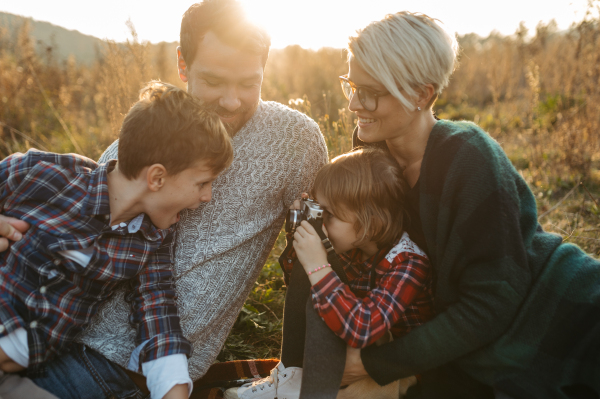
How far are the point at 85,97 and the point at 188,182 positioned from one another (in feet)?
28.2

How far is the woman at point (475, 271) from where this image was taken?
5.02 feet

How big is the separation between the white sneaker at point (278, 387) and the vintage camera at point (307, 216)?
71 cm

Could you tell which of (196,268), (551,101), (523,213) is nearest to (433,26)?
(523,213)

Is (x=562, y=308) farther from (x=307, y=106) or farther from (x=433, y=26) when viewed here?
(x=307, y=106)

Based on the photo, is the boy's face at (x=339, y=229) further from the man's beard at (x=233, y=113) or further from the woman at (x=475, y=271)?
the man's beard at (x=233, y=113)

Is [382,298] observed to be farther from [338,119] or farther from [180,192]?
[338,119]

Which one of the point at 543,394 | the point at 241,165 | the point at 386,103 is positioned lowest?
the point at 543,394

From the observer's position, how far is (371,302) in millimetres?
1691

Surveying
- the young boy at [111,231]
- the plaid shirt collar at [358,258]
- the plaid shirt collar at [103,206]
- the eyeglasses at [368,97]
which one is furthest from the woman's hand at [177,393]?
the eyeglasses at [368,97]

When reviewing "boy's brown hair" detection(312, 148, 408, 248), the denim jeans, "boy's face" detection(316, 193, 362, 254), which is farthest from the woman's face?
the denim jeans

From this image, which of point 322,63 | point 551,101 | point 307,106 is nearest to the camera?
point 307,106

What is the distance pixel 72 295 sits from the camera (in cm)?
160

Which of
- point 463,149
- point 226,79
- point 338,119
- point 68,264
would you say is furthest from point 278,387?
point 338,119

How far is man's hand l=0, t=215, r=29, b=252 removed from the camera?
1519 mm
